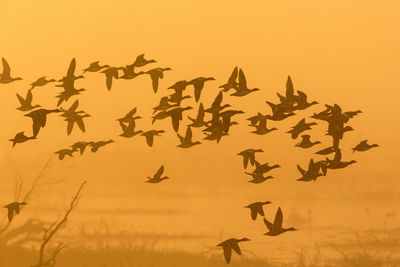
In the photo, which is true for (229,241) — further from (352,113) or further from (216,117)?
(352,113)

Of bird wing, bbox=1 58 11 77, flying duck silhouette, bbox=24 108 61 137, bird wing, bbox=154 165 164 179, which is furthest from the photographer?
bird wing, bbox=1 58 11 77

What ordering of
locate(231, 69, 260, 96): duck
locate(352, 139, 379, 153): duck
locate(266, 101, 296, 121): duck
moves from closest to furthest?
locate(266, 101, 296, 121): duck, locate(231, 69, 260, 96): duck, locate(352, 139, 379, 153): duck

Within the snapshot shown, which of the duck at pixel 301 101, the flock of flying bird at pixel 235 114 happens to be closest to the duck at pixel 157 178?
the flock of flying bird at pixel 235 114

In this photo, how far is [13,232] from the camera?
33.4 meters

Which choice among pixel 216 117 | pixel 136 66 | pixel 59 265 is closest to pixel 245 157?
pixel 216 117

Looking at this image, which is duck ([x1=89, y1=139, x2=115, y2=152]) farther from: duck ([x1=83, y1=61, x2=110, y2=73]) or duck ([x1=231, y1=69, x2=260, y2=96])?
duck ([x1=231, y1=69, x2=260, y2=96])

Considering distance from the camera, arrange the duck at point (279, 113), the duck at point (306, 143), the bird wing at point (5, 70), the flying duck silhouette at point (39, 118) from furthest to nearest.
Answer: the bird wing at point (5, 70)
the duck at point (306, 143)
the duck at point (279, 113)
the flying duck silhouette at point (39, 118)

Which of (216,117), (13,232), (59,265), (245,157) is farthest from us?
(59,265)

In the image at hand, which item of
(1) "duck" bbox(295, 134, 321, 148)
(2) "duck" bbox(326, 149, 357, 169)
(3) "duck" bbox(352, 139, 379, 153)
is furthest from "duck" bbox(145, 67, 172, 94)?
(3) "duck" bbox(352, 139, 379, 153)

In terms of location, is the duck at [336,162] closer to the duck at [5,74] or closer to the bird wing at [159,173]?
the bird wing at [159,173]

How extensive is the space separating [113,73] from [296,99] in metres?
4.23

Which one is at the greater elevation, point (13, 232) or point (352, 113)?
point (352, 113)

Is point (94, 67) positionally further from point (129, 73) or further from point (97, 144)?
point (97, 144)

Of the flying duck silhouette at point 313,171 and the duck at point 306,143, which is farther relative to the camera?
the duck at point 306,143
